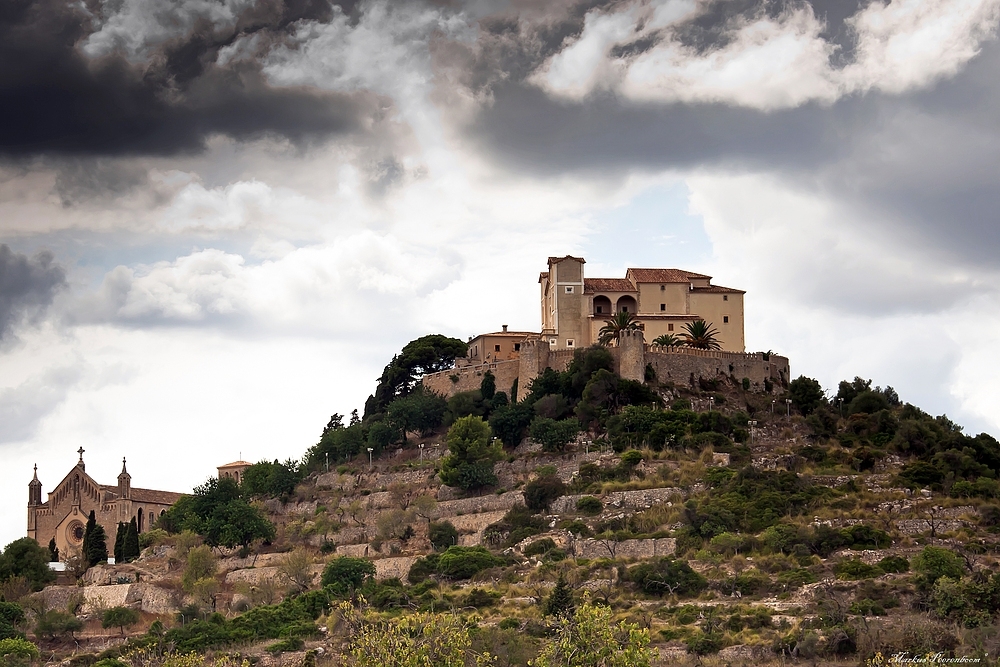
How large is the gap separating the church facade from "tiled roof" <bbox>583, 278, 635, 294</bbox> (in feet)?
94.3

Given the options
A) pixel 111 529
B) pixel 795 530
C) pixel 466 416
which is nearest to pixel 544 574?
pixel 795 530

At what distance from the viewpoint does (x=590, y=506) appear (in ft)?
200

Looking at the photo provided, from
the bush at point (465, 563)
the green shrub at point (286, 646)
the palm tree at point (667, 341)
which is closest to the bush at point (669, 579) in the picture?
the bush at point (465, 563)

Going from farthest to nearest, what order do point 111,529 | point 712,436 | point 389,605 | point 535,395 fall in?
1. point 111,529
2. point 535,395
3. point 712,436
4. point 389,605

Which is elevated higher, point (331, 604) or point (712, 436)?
point (712, 436)

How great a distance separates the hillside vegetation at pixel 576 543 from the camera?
46.9m

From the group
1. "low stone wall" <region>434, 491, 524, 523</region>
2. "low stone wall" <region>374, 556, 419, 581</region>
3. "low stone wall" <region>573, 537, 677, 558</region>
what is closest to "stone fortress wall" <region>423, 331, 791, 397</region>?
"low stone wall" <region>434, 491, 524, 523</region>

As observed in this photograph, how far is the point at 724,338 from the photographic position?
75.5 m

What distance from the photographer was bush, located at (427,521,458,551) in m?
61.9

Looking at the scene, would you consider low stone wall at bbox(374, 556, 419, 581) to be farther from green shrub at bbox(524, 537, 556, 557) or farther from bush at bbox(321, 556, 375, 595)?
green shrub at bbox(524, 537, 556, 557)

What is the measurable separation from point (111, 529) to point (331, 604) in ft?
114

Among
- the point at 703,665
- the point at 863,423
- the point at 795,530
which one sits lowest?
the point at 703,665

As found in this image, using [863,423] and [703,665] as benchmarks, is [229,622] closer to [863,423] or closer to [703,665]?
[703,665]

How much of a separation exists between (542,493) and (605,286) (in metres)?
16.4
